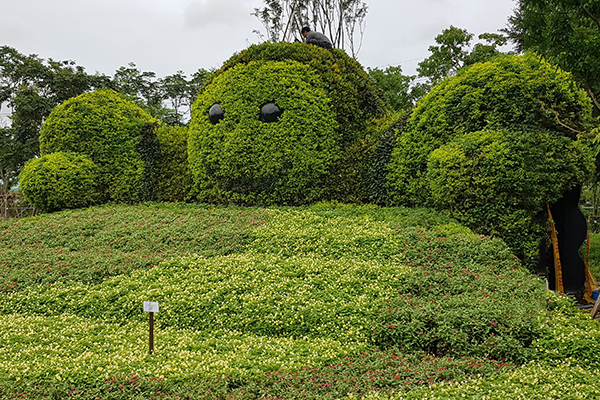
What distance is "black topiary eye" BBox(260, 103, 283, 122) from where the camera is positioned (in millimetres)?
9789

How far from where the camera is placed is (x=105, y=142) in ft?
40.3

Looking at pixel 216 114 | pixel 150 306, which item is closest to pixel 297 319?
pixel 150 306

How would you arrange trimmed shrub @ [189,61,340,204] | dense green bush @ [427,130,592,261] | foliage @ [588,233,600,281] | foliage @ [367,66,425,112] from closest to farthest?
dense green bush @ [427,130,592,261] → trimmed shrub @ [189,61,340,204] → foliage @ [588,233,600,281] → foliage @ [367,66,425,112]

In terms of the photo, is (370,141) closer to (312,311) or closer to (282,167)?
(282,167)

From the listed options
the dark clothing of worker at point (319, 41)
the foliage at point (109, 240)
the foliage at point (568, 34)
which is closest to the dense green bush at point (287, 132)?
the dark clothing of worker at point (319, 41)

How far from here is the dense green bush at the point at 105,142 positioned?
12.2 metres

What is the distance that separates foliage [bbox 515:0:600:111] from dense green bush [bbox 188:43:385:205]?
15.4ft

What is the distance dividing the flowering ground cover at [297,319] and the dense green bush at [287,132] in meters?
1.94

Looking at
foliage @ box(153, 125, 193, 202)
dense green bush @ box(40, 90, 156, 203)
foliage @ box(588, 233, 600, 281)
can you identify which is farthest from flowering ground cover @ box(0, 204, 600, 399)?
foliage @ box(588, 233, 600, 281)

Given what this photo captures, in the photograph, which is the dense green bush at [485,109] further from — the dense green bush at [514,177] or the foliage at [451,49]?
the foliage at [451,49]

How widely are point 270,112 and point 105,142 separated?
5.47 m

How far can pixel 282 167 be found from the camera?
974 centimetres

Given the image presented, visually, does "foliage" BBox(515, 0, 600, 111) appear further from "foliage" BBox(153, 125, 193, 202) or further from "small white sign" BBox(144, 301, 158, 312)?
"foliage" BBox(153, 125, 193, 202)

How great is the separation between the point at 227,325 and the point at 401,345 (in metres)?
2.00
